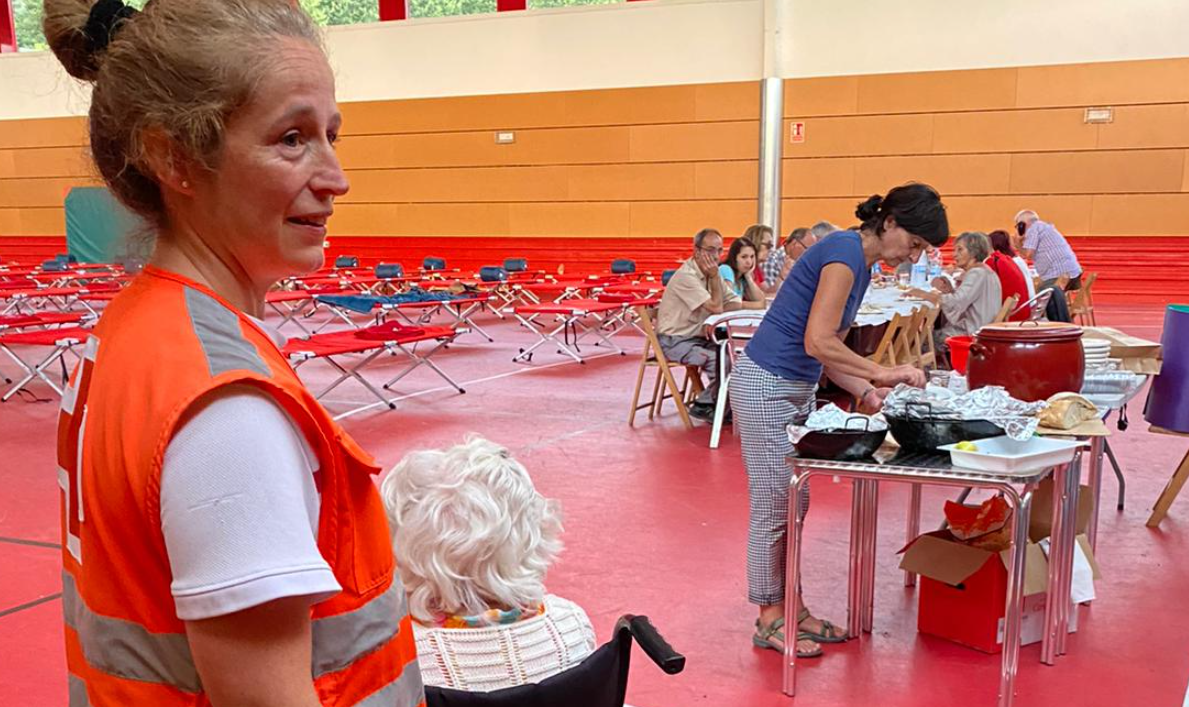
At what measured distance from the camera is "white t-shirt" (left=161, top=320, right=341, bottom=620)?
0.60m

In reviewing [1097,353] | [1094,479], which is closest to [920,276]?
[1094,479]

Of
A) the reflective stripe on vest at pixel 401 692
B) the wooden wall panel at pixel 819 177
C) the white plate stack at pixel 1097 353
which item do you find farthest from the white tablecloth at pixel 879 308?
the wooden wall panel at pixel 819 177

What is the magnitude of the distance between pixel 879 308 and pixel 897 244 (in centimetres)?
344

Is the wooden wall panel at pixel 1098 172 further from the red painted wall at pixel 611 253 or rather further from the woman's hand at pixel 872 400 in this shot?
the woman's hand at pixel 872 400

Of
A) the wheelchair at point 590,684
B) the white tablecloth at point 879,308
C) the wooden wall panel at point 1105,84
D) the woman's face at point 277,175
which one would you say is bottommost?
the white tablecloth at point 879,308

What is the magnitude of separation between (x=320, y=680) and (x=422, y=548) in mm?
751

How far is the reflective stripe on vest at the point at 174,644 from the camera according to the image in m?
0.67

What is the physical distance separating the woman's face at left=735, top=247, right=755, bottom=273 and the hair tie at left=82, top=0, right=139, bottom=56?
6516 millimetres

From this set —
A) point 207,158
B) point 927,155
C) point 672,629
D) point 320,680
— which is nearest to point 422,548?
point 320,680

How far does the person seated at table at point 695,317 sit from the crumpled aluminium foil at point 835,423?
11.1 ft

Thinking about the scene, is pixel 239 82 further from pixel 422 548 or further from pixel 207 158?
pixel 422 548

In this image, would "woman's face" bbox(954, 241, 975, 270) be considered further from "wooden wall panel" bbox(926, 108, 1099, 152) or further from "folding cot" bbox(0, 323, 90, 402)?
"wooden wall panel" bbox(926, 108, 1099, 152)

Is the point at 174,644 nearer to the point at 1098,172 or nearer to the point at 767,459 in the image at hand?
the point at 767,459

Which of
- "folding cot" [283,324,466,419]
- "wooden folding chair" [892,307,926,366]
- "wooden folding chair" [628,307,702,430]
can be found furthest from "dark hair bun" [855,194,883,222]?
"folding cot" [283,324,466,419]
